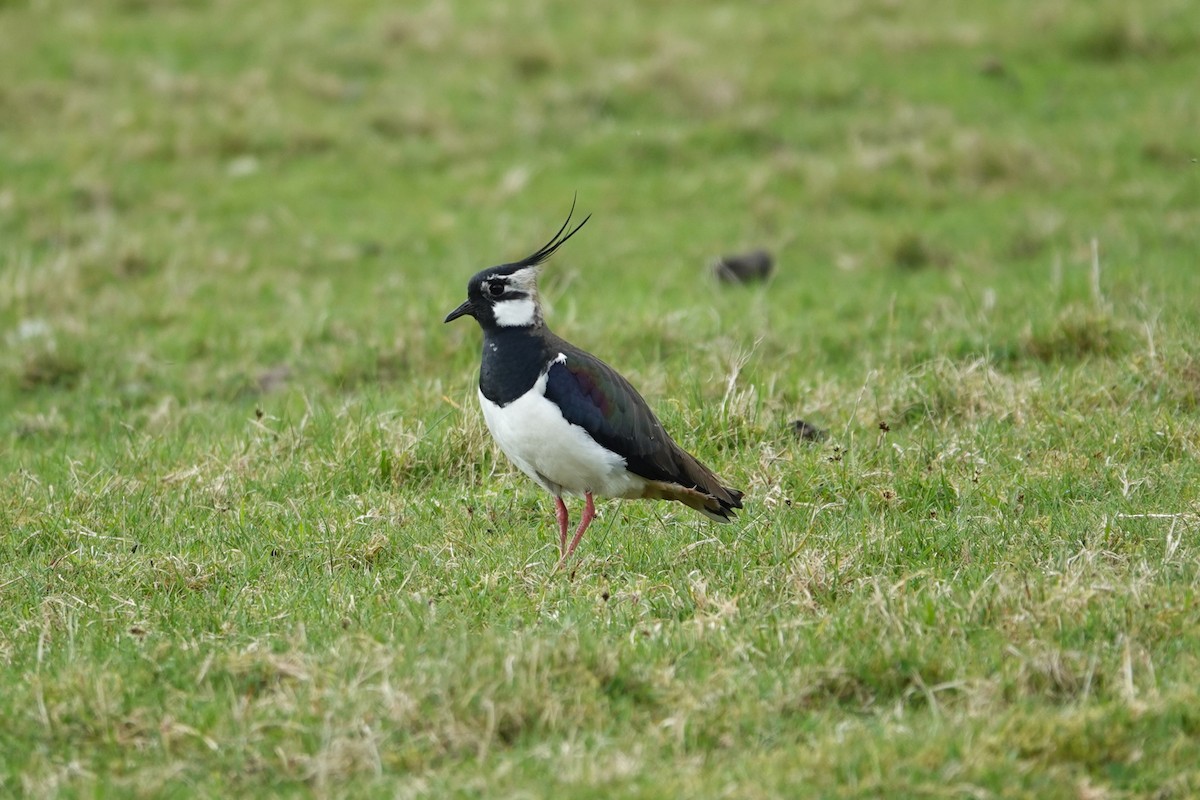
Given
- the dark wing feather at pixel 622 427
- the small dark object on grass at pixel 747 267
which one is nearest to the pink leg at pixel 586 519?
the dark wing feather at pixel 622 427

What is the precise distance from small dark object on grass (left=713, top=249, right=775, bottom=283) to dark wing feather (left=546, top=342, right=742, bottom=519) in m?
4.95

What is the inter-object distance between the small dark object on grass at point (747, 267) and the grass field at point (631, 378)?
14 cm

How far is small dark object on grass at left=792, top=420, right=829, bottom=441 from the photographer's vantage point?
7189mm

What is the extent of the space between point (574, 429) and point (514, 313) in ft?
2.05

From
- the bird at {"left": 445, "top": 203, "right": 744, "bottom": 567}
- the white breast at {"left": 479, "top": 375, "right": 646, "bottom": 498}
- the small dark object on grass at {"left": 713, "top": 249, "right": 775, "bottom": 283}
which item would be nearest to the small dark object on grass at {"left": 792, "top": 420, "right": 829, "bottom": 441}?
the bird at {"left": 445, "top": 203, "right": 744, "bottom": 567}

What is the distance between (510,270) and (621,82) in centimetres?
850

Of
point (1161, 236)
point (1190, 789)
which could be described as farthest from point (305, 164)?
point (1190, 789)

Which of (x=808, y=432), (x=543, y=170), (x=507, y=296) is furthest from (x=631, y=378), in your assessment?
(x=543, y=170)

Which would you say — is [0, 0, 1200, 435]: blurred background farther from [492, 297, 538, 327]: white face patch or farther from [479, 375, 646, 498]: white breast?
[479, 375, 646, 498]: white breast

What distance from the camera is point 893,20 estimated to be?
51.9ft

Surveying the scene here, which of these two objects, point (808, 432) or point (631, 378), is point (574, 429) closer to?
point (808, 432)

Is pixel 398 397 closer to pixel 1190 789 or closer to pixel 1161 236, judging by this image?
pixel 1190 789

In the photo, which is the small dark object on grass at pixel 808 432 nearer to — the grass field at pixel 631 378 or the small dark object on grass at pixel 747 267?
the grass field at pixel 631 378

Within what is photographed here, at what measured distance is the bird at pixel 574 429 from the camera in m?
5.94
